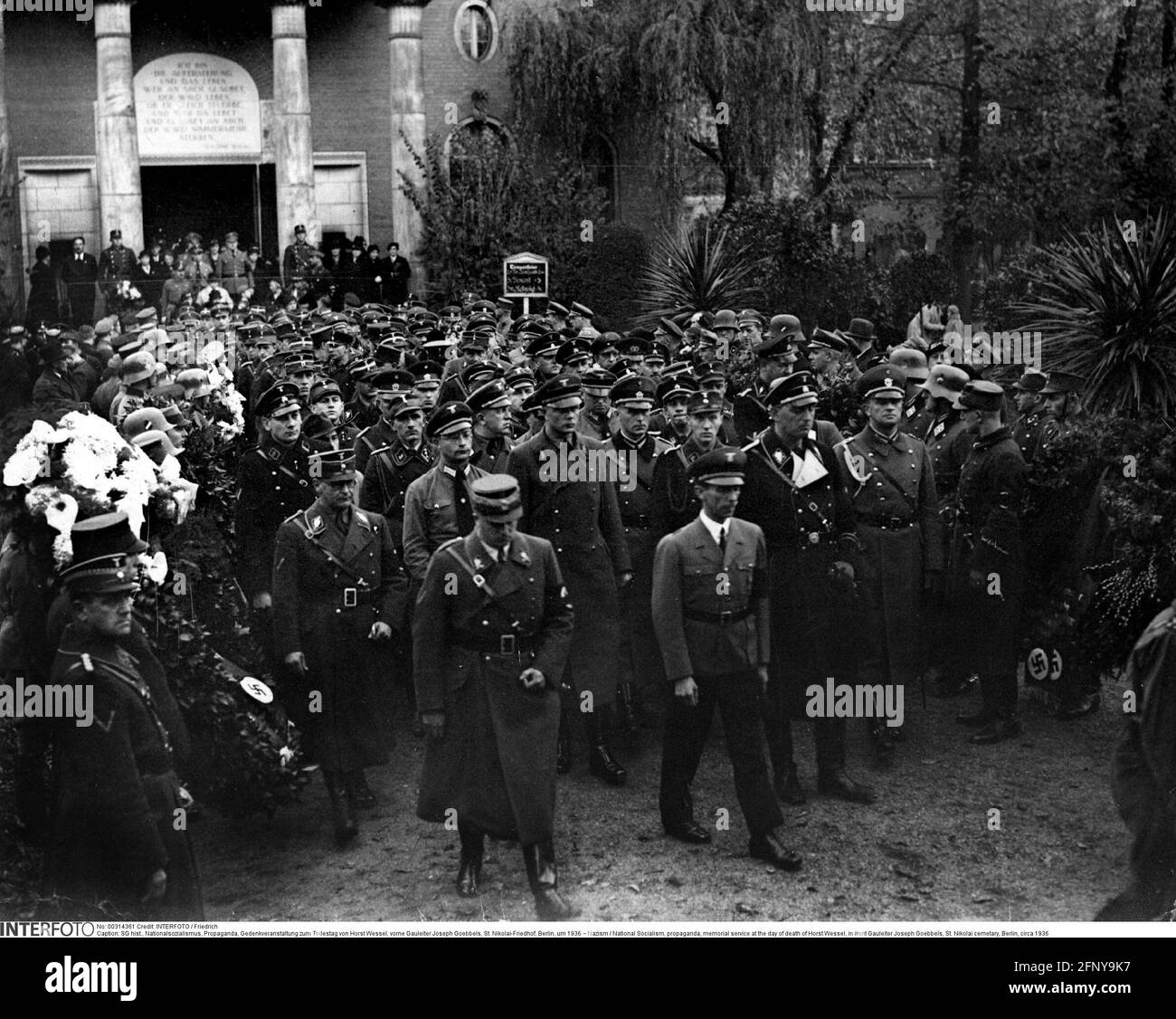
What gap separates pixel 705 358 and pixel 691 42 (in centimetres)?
1246

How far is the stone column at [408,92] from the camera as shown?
25.1 m

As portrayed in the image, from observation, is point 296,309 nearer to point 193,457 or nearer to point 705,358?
point 705,358

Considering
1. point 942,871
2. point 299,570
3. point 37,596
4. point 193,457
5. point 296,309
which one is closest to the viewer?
point 37,596

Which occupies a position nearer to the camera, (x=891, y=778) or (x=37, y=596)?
(x=37, y=596)

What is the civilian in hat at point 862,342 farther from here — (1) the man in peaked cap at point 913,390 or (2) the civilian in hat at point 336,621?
(2) the civilian in hat at point 336,621

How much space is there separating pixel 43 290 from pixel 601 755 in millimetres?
Result: 17007

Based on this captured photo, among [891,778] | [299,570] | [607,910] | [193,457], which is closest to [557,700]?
[607,910]

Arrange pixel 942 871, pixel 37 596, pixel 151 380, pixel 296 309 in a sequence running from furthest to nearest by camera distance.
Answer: pixel 296 309, pixel 151 380, pixel 942 871, pixel 37 596

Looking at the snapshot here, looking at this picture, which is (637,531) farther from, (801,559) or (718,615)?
(718,615)

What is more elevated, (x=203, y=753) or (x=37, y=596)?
(x=37, y=596)

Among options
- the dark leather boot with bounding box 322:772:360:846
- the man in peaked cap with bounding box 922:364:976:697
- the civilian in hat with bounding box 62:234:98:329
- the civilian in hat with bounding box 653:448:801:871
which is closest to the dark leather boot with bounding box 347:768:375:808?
the dark leather boot with bounding box 322:772:360:846

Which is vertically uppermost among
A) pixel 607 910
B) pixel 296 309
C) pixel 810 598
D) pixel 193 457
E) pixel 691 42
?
pixel 691 42

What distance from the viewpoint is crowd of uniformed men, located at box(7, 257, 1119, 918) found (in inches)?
275

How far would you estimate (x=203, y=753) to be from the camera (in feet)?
23.8
